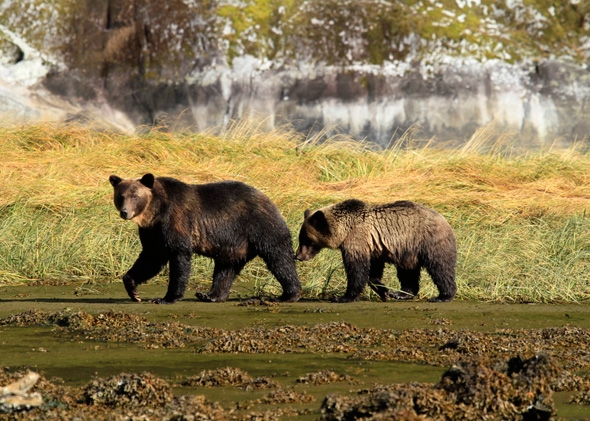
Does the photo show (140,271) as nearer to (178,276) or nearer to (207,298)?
(178,276)

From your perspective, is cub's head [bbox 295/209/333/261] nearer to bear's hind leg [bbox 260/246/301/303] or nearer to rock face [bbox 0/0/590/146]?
bear's hind leg [bbox 260/246/301/303]

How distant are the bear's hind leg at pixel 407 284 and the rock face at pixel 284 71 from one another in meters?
11.2

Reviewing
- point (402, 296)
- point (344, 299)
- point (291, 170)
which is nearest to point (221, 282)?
point (344, 299)

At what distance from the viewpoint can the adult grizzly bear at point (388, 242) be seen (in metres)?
9.30

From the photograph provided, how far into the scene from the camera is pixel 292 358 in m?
6.40

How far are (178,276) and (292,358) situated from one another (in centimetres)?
294

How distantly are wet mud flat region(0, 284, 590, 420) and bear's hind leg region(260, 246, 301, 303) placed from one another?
15 cm

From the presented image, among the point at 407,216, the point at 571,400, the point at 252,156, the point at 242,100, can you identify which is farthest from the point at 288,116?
the point at 571,400

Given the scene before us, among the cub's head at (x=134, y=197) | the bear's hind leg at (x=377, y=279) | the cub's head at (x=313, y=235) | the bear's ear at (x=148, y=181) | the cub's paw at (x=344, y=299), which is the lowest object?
the cub's paw at (x=344, y=299)

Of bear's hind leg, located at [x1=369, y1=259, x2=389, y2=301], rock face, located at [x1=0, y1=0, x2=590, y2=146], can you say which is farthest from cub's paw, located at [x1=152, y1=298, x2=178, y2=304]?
rock face, located at [x1=0, y1=0, x2=590, y2=146]

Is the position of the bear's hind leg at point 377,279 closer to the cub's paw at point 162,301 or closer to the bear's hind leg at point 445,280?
the bear's hind leg at point 445,280

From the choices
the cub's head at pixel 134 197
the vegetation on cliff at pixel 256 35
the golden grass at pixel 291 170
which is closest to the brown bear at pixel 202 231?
the cub's head at pixel 134 197

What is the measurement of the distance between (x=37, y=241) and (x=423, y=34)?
12.1 meters

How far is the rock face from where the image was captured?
21.0 m
